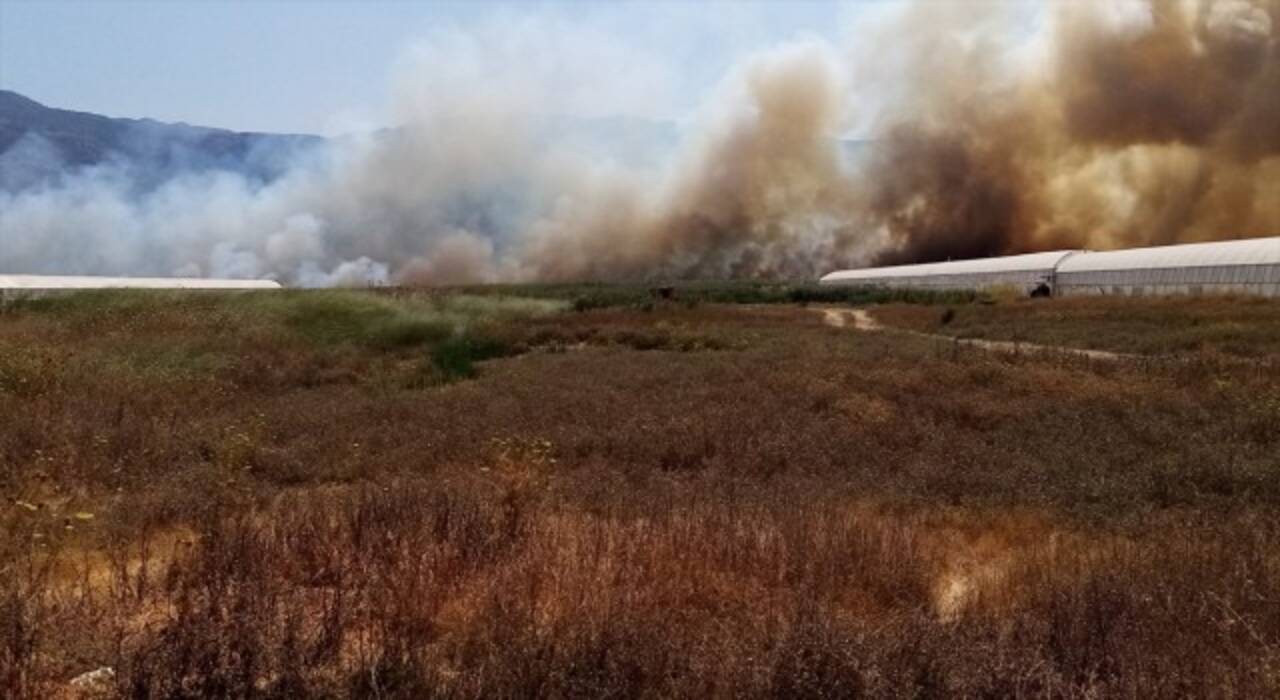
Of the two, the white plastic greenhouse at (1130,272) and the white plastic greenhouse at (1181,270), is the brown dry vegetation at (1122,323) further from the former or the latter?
the white plastic greenhouse at (1130,272)

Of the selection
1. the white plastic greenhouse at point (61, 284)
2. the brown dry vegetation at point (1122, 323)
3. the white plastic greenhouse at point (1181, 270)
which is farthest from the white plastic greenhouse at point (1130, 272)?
the white plastic greenhouse at point (61, 284)

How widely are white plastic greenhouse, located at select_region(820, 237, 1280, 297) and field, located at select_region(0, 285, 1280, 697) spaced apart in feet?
94.6

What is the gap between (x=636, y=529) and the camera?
24.0 feet

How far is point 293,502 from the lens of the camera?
8.90 meters

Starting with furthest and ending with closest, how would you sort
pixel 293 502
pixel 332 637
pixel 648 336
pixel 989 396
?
pixel 648 336, pixel 989 396, pixel 293 502, pixel 332 637

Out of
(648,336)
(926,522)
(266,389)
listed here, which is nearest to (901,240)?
(648,336)

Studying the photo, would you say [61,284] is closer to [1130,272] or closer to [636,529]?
[636,529]

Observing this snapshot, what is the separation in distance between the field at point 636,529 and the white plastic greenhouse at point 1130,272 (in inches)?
1135

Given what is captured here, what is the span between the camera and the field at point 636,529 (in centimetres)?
470

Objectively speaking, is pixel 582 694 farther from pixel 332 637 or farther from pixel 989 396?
pixel 989 396

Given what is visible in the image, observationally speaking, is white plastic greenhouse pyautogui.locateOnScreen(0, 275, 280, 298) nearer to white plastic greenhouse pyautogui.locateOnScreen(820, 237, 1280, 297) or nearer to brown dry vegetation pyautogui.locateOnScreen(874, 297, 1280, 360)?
brown dry vegetation pyautogui.locateOnScreen(874, 297, 1280, 360)

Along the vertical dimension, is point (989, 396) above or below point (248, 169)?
below

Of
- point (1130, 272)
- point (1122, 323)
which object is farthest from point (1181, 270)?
point (1122, 323)

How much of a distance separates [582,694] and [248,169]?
170 metres
